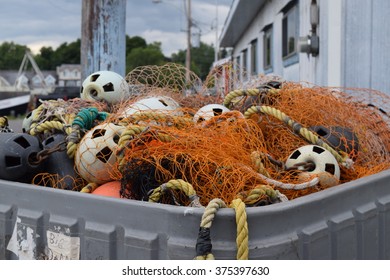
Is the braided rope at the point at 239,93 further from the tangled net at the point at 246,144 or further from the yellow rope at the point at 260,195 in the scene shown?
the yellow rope at the point at 260,195

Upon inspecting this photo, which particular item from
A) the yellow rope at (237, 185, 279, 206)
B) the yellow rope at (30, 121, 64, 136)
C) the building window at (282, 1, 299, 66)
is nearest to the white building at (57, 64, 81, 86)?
the building window at (282, 1, 299, 66)

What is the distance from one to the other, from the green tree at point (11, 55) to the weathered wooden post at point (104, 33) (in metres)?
127

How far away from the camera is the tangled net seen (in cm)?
256

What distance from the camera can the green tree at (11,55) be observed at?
128m

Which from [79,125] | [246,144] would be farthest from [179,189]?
[79,125]

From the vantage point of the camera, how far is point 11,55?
423ft

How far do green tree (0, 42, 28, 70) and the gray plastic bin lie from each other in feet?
430

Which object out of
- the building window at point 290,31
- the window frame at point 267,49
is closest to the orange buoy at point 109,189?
the building window at point 290,31

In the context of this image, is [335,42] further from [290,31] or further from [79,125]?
[290,31]

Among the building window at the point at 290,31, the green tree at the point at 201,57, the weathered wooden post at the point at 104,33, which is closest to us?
the weathered wooden post at the point at 104,33

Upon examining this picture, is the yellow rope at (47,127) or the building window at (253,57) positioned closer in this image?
the yellow rope at (47,127)

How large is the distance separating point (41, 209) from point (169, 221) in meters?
0.72

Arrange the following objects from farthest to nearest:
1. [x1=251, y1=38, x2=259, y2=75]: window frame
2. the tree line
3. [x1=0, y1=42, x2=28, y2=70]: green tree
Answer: [x1=0, y1=42, x2=28, y2=70]: green tree < the tree line < [x1=251, y1=38, x2=259, y2=75]: window frame

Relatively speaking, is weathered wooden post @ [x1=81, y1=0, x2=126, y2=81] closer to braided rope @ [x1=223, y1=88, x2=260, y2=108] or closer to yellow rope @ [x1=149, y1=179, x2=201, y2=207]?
braided rope @ [x1=223, y1=88, x2=260, y2=108]
